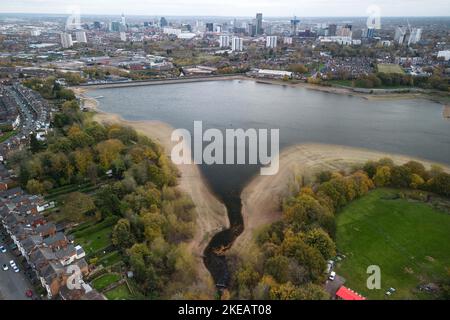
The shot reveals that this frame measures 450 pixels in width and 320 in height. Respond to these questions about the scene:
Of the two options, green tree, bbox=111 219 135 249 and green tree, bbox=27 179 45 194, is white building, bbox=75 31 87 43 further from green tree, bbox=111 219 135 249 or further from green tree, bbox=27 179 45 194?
green tree, bbox=111 219 135 249

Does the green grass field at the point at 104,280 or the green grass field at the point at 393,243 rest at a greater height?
the green grass field at the point at 393,243

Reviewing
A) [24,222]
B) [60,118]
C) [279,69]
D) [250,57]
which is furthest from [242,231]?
[250,57]

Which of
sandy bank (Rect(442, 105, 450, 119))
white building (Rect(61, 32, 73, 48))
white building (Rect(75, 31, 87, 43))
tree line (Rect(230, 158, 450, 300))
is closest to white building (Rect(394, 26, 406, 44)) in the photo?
sandy bank (Rect(442, 105, 450, 119))

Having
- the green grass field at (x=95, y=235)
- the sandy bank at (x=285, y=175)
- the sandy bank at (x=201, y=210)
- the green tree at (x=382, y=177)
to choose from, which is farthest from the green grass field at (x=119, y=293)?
the green tree at (x=382, y=177)

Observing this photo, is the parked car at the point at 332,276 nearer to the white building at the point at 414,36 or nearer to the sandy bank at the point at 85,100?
the sandy bank at the point at 85,100

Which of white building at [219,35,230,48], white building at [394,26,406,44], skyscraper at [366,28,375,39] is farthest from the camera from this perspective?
skyscraper at [366,28,375,39]

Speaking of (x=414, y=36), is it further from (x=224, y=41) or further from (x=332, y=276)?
(x=332, y=276)
